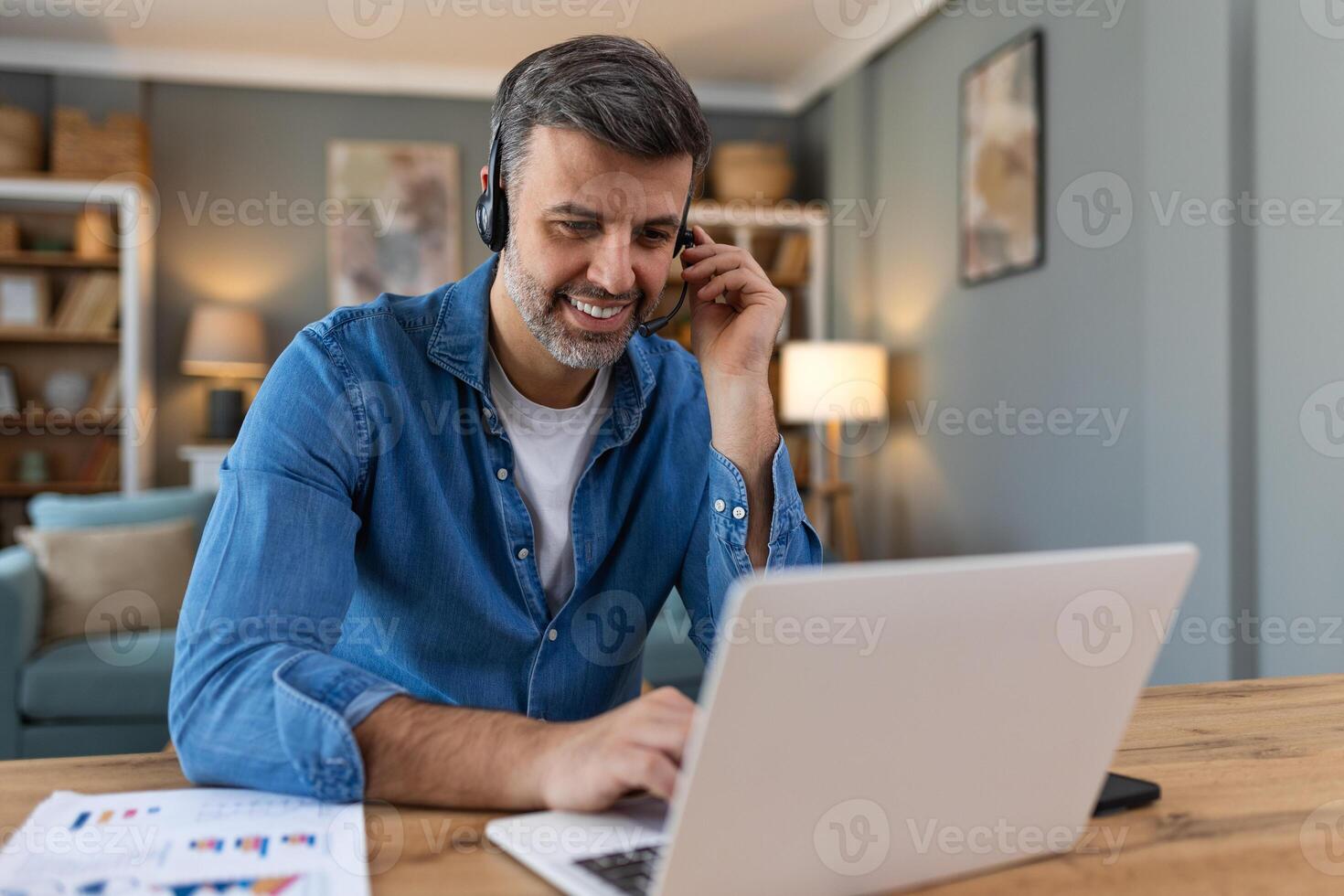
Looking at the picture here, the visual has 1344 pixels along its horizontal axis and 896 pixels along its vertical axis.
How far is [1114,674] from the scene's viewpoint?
681 mm

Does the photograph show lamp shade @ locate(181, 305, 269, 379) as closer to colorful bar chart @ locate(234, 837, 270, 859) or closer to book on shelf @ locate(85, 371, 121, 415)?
book on shelf @ locate(85, 371, 121, 415)

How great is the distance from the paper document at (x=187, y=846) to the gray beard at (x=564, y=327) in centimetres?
61

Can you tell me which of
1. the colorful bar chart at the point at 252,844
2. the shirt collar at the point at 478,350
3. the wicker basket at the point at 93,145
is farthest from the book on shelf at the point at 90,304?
the colorful bar chart at the point at 252,844

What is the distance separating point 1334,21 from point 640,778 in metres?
2.38

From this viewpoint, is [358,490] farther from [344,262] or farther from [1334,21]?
[344,262]

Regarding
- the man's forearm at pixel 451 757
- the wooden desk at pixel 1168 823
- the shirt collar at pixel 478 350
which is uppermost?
the shirt collar at pixel 478 350

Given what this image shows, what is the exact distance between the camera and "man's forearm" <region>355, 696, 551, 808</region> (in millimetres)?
747

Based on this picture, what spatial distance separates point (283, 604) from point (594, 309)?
485 millimetres

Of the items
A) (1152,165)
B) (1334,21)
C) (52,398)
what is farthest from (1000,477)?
(52,398)

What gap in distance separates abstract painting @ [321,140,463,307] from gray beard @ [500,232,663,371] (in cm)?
404

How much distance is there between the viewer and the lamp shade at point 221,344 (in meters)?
4.75
